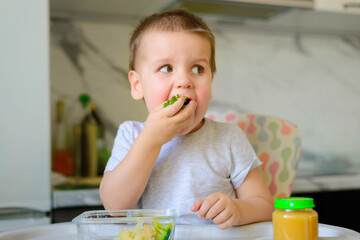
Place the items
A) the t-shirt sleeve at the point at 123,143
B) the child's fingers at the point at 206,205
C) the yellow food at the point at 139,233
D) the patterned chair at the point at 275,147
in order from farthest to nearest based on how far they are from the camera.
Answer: the patterned chair at the point at 275,147 < the t-shirt sleeve at the point at 123,143 < the child's fingers at the point at 206,205 < the yellow food at the point at 139,233

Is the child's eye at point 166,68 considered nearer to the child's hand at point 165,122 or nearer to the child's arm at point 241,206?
the child's hand at point 165,122

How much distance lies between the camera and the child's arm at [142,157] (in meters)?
0.91

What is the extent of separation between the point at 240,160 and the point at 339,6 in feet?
4.38

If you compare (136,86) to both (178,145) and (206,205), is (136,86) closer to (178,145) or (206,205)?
(178,145)

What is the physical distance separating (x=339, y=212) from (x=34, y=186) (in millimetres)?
1303

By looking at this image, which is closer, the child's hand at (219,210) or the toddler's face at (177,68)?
the child's hand at (219,210)

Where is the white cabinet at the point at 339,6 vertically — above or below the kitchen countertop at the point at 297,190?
above

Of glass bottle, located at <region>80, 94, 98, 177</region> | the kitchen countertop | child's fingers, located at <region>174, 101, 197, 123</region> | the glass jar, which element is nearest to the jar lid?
the glass jar

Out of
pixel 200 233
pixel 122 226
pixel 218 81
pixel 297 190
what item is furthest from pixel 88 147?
pixel 122 226

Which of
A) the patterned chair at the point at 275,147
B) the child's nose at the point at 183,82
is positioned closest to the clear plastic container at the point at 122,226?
the child's nose at the point at 183,82

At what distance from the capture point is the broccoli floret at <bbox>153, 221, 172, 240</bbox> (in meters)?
0.69

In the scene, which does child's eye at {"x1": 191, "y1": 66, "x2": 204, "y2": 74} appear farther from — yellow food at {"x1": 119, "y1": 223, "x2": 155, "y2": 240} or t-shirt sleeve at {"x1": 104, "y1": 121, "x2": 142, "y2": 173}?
yellow food at {"x1": 119, "y1": 223, "x2": 155, "y2": 240}

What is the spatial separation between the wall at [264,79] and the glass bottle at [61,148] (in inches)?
2.0

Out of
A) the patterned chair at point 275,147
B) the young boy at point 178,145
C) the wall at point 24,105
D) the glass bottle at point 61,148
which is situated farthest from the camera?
the glass bottle at point 61,148
